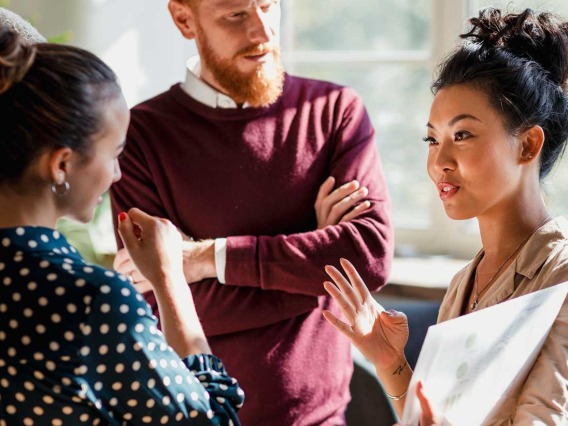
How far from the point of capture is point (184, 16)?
7.25ft

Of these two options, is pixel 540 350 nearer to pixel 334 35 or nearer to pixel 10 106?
pixel 10 106

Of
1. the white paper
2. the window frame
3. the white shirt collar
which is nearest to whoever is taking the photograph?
the white paper

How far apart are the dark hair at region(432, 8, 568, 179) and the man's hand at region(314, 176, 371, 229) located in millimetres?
405

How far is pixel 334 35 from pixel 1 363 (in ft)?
9.13

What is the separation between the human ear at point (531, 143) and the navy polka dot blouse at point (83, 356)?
789 mm

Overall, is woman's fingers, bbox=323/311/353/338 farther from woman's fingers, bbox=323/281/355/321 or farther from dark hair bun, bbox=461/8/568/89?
dark hair bun, bbox=461/8/568/89

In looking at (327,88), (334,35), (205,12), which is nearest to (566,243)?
(327,88)

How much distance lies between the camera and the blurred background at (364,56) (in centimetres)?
354

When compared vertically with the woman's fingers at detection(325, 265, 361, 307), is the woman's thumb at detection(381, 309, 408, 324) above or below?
below

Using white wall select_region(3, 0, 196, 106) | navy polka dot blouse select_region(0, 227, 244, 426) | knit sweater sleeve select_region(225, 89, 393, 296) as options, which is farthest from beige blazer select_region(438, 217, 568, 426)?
white wall select_region(3, 0, 196, 106)

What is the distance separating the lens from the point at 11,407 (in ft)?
3.90

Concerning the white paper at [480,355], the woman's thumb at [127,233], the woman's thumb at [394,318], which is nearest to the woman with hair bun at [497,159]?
the woman's thumb at [394,318]

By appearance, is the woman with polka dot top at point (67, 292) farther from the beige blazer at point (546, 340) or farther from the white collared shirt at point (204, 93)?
the white collared shirt at point (204, 93)

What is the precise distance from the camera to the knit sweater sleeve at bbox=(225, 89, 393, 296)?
1945mm
